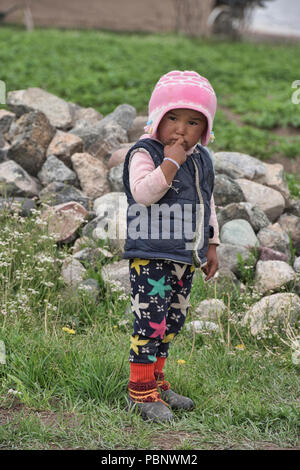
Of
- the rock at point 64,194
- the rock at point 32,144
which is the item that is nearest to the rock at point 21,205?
the rock at point 64,194

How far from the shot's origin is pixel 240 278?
187 inches

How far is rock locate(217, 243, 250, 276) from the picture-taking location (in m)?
4.73

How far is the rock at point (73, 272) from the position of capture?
170 inches

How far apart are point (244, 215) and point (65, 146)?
1.93 meters

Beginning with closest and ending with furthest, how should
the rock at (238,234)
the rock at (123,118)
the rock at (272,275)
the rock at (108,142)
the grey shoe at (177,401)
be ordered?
the grey shoe at (177,401) → the rock at (272,275) → the rock at (238,234) → the rock at (108,142) → the rock at (123,118)

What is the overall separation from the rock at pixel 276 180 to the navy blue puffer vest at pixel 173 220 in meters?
3.23

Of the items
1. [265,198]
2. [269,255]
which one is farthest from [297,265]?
[265,198]

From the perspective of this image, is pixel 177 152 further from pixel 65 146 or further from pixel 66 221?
pixel 65 146

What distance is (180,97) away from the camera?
2.66 metres

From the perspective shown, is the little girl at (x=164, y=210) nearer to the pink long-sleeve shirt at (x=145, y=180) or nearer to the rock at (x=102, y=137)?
the pink long-sleeve shirt at (x=145, y=180)

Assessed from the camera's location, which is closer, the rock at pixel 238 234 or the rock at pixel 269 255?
the rock at pixel 269 255

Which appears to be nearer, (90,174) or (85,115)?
(90,174)

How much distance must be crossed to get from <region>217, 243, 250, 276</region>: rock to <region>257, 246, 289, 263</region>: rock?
0.49ft

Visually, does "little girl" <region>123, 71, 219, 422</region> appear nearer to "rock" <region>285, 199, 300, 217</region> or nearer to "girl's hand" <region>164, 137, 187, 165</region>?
"girl's hand" <region>164, 137, 187, 165</region>
